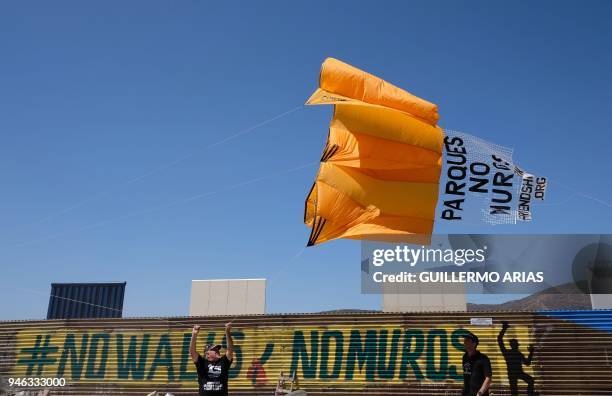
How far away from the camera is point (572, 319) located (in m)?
13.8

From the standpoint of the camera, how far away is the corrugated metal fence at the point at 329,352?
13594mm

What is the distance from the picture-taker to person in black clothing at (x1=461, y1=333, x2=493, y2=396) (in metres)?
8.66

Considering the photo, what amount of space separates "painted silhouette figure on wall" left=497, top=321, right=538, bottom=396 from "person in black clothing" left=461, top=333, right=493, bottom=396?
5.33 m

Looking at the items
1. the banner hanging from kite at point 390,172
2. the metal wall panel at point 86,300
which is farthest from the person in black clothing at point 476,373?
the metal wall panel at point 86,300

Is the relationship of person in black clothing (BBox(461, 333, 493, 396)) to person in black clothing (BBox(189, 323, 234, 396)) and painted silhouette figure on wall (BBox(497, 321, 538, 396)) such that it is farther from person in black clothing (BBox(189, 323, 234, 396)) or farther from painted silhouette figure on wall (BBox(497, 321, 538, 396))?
painted silhouette figure on wall (BBox(497, 321, 538, 396))

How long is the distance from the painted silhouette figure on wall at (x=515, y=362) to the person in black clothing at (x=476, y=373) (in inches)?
210

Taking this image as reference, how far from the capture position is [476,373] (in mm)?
8898

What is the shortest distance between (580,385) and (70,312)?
25.3m

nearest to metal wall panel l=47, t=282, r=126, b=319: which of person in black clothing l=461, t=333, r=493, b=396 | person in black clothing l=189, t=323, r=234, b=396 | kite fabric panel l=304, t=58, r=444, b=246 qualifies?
kite fabric panel l=304, t=58, r=444, b=246

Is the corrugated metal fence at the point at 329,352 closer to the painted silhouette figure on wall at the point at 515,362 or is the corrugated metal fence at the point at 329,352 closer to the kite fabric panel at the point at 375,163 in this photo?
the painted silhouette figure on wall at the point at 515,362

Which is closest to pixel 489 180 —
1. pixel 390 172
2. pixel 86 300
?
pixel 390 172

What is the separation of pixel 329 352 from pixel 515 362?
5.12 metres

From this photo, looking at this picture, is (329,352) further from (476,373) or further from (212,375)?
(212,375)

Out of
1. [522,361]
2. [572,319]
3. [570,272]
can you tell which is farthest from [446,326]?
[570,272]
